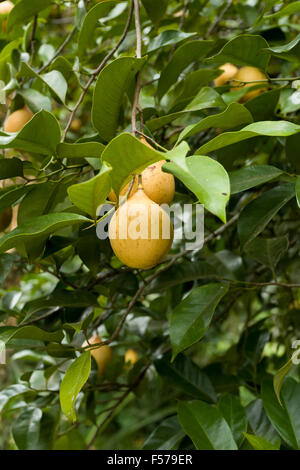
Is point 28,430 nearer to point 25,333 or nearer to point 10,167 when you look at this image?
point 25,333

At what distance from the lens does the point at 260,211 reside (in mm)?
604

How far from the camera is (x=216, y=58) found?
584 mm

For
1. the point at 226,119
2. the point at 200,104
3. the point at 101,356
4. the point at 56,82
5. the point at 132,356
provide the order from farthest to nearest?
the point at 132,356, the point at 101,356, the point at 56,82, the point at 200,104, the point at 226,119

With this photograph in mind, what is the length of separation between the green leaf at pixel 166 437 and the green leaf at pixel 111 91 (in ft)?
1.49

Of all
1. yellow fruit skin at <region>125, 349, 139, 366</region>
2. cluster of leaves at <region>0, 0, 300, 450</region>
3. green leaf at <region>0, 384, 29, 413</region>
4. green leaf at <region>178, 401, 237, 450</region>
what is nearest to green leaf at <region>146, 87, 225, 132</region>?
cluster of leaves at <region>0, 0, 300, 450</region>

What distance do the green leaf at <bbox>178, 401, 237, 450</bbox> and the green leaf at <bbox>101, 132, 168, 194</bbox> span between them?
37 centimetres

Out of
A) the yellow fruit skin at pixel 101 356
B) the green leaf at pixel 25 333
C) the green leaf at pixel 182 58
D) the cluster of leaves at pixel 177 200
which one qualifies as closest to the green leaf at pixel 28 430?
the cluster of leaves at pixel 177 200

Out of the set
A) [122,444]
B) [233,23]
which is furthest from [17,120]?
[122,444]

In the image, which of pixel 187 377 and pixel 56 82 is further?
pixel 187 377

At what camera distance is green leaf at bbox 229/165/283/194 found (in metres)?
0.54

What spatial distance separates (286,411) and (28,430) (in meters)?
0.39

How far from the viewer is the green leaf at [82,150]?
0.47 meters

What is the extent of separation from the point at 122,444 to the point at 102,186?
1.80 meters

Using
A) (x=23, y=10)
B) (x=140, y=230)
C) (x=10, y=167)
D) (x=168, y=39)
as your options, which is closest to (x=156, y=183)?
(x=140, y=230)
